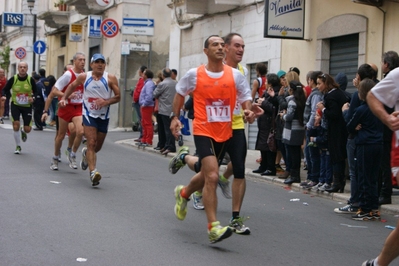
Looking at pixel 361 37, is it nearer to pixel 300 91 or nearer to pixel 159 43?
pixel 300 91

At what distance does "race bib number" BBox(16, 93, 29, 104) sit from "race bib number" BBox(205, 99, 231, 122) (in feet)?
30.7

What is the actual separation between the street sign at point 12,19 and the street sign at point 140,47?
19.8 metres

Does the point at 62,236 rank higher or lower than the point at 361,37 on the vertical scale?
lower

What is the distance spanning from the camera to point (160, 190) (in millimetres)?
11273

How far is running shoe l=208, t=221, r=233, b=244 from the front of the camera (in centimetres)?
695

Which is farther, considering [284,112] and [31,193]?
[284,112]

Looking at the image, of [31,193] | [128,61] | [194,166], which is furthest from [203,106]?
[128,61]

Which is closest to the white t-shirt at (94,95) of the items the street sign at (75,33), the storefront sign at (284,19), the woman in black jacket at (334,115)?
the woman in black jacket at (334,115)

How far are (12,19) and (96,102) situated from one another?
35.7 m

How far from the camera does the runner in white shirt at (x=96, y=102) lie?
11.4 metres

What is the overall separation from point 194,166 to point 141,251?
5.94 feet

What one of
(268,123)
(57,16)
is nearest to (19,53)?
(57,16)

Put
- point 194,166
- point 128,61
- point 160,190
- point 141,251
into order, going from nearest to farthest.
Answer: point 141,251, point 194,166, point 160,190, point 128,61

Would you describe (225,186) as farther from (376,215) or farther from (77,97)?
(77,97)
